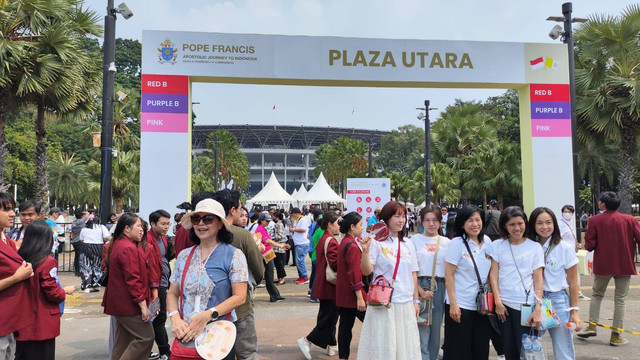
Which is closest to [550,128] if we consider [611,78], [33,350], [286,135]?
[611,78]

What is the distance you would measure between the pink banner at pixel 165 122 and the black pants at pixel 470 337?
835 cm

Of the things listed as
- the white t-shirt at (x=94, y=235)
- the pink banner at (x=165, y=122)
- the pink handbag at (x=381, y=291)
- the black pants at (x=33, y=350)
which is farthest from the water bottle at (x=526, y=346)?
the pink banner at (x=165, y=122)

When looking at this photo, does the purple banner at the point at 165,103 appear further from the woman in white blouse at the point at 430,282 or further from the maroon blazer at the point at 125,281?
the woman in white blouse at the point at 430,282

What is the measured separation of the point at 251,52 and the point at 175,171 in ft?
10.6

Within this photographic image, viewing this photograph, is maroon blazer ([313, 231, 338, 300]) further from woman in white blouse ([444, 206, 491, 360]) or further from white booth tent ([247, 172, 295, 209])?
white booth tent ([247, 172, 295, 209])

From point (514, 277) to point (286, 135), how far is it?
357ft

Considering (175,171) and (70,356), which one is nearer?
(70,356)

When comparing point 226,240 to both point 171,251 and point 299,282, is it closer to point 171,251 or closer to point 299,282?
point 171,251

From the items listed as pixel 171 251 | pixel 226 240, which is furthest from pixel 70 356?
pixel 226 240

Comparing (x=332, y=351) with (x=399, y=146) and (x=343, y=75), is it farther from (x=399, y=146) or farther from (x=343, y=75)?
(x=399, y=146)

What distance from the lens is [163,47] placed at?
35.7 feet

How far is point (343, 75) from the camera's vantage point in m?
11.5

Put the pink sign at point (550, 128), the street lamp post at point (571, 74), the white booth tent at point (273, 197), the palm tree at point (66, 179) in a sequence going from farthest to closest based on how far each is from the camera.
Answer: the palm tree at point (66, 179), the white booth tent at point (273, 197), the pink sign at point (550, 128), the street lamp post at point (571, 74)

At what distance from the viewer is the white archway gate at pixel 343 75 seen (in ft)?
35.4
